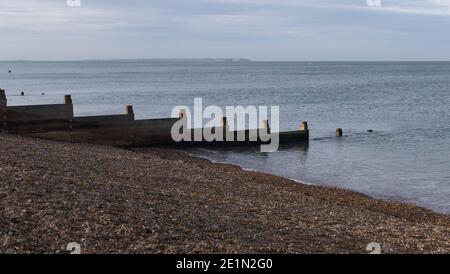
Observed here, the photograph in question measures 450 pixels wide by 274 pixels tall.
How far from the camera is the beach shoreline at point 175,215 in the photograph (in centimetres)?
881

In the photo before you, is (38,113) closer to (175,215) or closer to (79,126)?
(79,126)

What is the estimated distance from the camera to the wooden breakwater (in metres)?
25.6

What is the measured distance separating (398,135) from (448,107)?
2478 cm

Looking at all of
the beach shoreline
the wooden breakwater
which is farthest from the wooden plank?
the beach shoreline

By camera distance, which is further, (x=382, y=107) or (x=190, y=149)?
(x=382, y=107)

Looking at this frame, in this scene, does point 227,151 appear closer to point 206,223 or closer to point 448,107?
point 206,223

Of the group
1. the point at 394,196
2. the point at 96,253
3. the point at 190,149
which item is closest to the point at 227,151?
the point at 190,149

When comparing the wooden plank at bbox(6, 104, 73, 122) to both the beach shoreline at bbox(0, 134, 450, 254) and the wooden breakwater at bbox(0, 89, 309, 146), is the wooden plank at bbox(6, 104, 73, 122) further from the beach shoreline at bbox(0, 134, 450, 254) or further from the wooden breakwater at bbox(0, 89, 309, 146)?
the beach shoreline at bbox(0, 134, 450, 254)

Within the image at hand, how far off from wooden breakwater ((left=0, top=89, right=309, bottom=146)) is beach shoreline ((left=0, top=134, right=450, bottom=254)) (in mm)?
7906

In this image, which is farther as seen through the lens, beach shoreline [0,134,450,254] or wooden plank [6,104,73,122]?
wooden plank [6,104,73,122]

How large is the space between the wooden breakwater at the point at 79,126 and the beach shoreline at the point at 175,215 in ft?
25.9

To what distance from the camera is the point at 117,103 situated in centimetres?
6156

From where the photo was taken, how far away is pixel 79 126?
2644 cm

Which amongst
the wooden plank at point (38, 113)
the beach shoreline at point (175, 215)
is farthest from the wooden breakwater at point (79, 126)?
the beach shoreline at point (175, 215)
